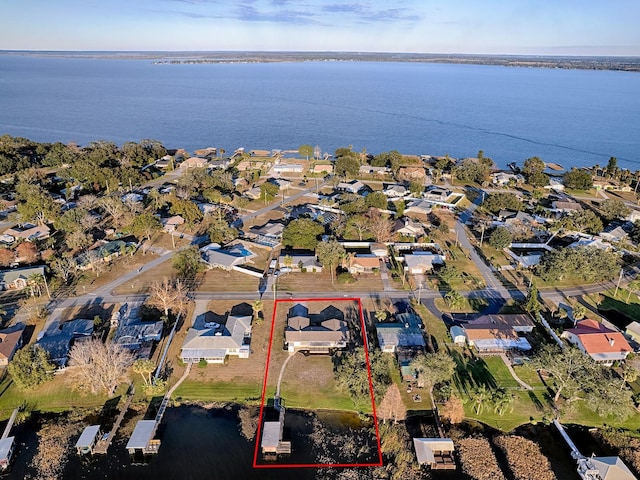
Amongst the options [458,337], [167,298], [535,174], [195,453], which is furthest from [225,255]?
[535,174]

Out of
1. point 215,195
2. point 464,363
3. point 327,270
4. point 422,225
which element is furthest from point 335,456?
point 215,195

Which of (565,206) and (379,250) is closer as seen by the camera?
(379,250)

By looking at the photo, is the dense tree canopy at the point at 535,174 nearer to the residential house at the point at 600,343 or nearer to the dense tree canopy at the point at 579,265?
the dense tree canopy at the point at 579,265

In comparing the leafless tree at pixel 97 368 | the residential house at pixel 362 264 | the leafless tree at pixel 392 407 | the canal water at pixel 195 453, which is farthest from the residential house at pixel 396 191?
the leafless tree at pixel 97 368

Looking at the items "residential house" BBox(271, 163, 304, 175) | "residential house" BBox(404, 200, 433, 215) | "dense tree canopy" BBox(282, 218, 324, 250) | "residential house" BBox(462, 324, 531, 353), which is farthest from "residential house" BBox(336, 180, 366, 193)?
"residential house" BBox(462, 324, 531, 353)

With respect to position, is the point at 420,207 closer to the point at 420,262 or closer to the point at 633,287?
the point at 420,262

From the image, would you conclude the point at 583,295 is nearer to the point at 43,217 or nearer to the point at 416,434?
the point at 416,434
